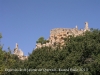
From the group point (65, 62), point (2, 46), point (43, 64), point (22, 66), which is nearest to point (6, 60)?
point (2, 46)

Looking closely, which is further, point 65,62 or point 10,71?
point 10,71

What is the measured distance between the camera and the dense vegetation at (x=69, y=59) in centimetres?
2419

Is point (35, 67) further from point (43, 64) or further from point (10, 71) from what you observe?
point (10, 71)

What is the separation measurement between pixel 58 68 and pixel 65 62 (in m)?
0.95

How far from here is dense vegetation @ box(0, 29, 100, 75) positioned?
952 inches

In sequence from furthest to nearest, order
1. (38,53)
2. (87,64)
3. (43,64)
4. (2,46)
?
(2,46), (38,53), (43,64), (87,64)

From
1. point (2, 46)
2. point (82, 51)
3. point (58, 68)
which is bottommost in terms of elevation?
point (58, 68)

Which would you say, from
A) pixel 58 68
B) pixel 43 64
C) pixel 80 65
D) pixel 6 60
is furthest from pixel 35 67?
pixel 6 60

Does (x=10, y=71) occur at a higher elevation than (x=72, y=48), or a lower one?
lower

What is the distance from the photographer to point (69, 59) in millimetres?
24719

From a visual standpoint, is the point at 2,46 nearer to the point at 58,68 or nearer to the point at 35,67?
the point at 35,67

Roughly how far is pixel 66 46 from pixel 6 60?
35.9ft

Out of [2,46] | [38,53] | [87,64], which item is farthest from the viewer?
[2,46]

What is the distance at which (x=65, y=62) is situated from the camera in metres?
24.9
